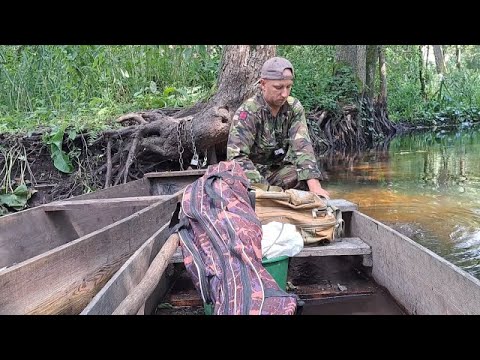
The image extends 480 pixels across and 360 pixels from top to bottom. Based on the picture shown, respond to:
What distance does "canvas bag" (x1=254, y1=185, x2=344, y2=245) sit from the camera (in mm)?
2672

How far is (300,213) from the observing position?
272 cm

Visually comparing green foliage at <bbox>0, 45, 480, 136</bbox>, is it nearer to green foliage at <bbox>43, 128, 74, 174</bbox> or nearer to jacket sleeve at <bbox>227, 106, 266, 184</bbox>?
green foliage at <bbox>43, 128, 74, 174</bbox>

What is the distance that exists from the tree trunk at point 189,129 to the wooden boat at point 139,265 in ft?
7.35

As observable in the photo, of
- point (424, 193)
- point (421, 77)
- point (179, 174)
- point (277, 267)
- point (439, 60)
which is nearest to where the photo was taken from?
point (277, 267)

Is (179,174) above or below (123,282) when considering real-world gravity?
above

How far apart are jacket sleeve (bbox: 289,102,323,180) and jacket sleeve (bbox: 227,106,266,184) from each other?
0.32 meters

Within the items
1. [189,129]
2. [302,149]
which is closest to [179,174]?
[189,129]

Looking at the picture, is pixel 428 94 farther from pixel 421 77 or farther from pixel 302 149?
pixel 302 149

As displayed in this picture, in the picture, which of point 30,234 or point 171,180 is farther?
point 171,180

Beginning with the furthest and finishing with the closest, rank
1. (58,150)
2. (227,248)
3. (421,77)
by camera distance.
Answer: (421,77) → (58,150) → (227,248)

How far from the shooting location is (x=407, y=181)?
672 cm

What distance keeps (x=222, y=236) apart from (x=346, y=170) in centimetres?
639

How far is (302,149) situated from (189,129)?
8.11 feet
